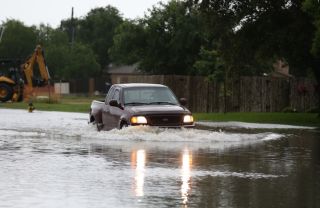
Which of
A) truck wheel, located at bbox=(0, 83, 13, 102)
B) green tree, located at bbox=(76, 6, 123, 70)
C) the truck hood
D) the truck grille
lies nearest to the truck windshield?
the truck hood

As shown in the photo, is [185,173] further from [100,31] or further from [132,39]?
[100,31]

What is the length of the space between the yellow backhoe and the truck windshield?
124 ft

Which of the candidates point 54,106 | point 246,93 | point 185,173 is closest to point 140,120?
point 185,173

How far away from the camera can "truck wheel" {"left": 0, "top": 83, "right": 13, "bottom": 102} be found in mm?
61188

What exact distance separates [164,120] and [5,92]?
132ft

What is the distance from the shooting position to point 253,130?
30078 mm

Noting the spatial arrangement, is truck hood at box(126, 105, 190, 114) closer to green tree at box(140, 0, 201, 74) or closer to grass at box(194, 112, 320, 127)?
grass at box(194, 112, 320, 127)

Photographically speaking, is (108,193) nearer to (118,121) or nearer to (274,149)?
(274,149)

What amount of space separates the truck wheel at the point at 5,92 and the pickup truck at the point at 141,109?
3581 cm

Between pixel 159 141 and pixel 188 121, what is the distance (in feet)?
3.51

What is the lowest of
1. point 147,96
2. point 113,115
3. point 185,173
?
point 185,173

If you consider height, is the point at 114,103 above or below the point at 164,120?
above

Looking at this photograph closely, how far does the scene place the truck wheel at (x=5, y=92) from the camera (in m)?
61.2

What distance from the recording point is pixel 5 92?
61.4m
